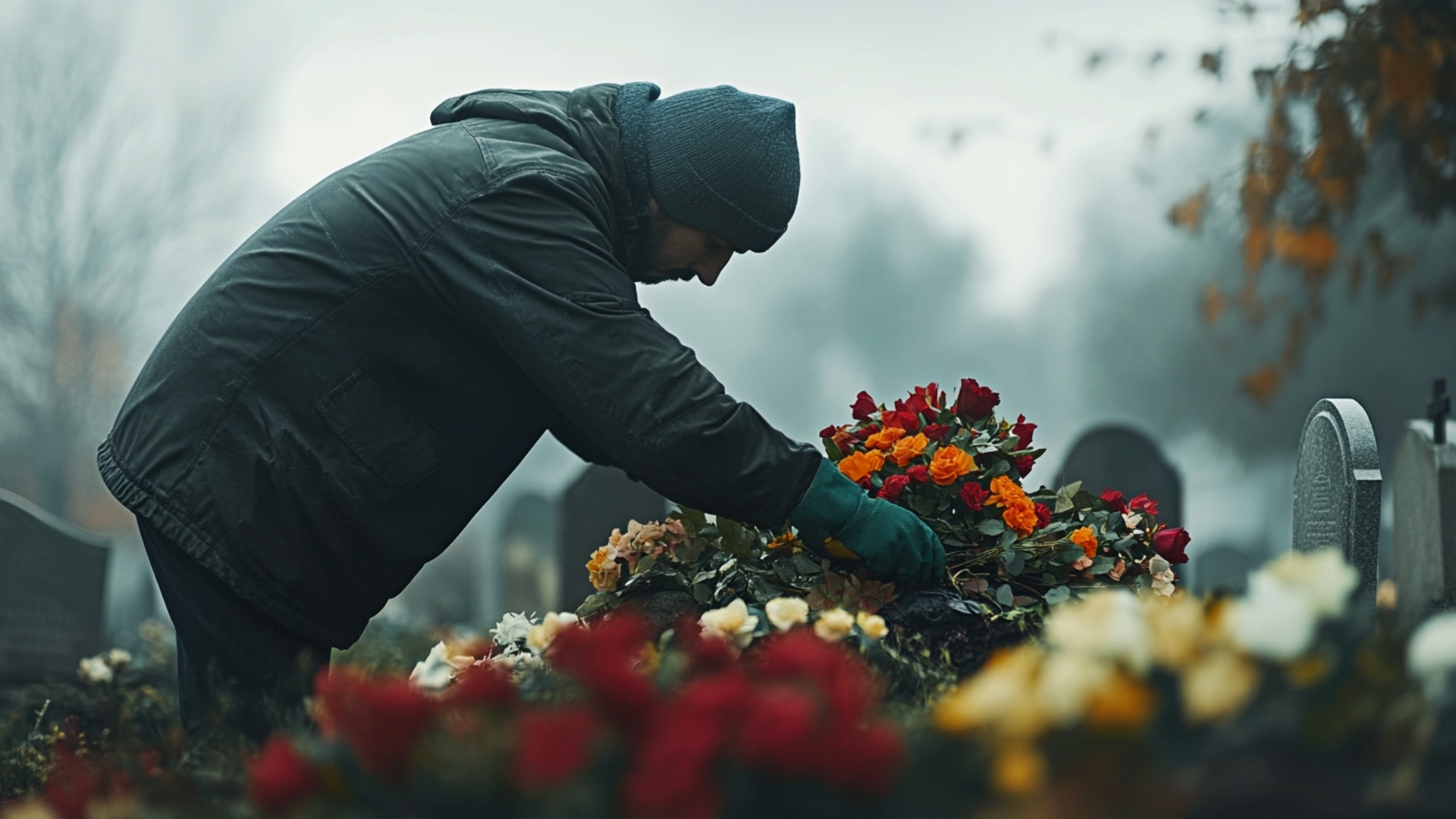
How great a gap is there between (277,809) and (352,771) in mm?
63

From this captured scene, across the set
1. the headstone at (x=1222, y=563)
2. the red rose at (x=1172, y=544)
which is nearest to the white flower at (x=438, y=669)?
the red rose at (x=1172, y=544)

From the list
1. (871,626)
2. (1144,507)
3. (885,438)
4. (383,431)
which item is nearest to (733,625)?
(871,626)

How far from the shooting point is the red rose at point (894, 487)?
96.3 inches

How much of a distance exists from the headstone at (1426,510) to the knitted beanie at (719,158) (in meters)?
2.59

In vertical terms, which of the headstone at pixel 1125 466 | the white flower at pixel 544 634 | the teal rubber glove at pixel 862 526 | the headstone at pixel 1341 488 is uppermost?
the headstone at pixel 1125 466

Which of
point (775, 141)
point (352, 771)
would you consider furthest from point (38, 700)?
point (352, 771)

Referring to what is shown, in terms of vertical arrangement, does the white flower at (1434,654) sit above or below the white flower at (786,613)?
above

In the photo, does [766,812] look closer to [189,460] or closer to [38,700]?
[189,460]

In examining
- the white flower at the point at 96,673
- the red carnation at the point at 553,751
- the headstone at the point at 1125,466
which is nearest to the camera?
the red carnation at the point at 553,751

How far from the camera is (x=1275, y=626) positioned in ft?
3.27

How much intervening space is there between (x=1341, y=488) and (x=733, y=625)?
2075mm

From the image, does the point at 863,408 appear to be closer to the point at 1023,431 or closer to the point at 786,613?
the point at 1023,431

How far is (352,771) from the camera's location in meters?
1.04

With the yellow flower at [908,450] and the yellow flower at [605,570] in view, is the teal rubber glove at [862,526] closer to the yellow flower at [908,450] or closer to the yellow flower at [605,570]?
the yellow flower at [908,450]
